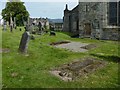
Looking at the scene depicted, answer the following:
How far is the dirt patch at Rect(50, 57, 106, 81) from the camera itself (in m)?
8.95

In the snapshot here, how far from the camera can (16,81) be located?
8.25 metres

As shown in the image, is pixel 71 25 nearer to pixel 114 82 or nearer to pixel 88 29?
pixel 88 29

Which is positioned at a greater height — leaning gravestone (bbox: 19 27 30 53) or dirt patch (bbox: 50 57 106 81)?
leaning gravestone (bbox: 19 27 30 53)

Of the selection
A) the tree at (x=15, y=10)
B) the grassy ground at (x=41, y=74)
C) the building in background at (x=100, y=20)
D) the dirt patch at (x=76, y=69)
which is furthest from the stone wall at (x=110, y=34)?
the tree at (x=15, y=10)

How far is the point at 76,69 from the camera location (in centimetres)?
977

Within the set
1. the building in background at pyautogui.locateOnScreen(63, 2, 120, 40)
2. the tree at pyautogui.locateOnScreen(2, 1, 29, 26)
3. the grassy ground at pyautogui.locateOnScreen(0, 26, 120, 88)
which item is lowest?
the grassy ground at pyautogui.locateOnScreen(0, 26, 120, 88)

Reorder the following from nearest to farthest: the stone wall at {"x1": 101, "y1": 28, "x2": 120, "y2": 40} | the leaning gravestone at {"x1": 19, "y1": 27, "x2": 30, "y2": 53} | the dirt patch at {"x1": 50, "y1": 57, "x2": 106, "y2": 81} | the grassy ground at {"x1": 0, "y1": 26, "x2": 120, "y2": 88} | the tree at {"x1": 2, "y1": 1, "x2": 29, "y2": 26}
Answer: the grassy ground at {"x1": 0, "y1": 26, "x2": 120, "y2": 88} → the dirt patch at {"x1": 50, "y1": 57, "x2": 106, "y2": 81} → the leaning gravestone at {"x1": 19, "y1": 27, "x2": 30, "y2": 53} → the stone wall at {"x1": 101, "y1": 28, "x2": 120, "y2": 40} → the tree at {"x1": 2, "y1": 1, "x2": 29, "y2": 26}

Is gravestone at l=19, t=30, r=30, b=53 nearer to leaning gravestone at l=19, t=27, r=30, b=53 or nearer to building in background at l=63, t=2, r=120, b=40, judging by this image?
leaning gravestone at l=19, t=27, r=30, b=53

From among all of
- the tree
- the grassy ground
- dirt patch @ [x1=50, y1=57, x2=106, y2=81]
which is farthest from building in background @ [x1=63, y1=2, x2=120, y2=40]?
the tree

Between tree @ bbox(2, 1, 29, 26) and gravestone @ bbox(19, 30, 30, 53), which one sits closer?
gravestone @ bbox(19, 30, 30, 53)

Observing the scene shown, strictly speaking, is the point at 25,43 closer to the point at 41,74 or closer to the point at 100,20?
the point at 41,74

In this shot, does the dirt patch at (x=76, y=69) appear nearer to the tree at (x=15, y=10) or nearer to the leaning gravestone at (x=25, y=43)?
the leaning gravestone at (x=25, y=43)

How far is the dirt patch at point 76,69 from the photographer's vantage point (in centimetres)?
895

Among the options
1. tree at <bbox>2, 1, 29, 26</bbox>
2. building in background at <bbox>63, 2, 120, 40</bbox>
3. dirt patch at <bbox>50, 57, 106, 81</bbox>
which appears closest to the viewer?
dirt patch at <bbox>50, 57, 106, 81</bbox>
